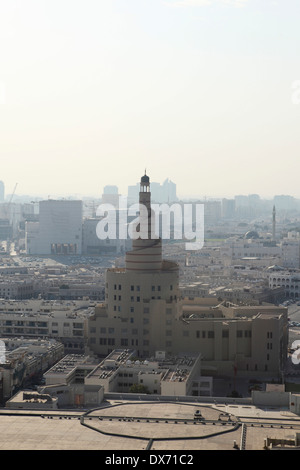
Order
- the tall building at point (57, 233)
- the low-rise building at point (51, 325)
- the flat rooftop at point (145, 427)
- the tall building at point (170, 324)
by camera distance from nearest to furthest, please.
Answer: the flat rooftop at point (145, 427) < the tall building at point (170, 324) < the low-rise building at point (51, 325) < the tall building at point (57, 233)

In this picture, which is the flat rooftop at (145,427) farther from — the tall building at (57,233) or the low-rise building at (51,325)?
the tall building at (57,233)

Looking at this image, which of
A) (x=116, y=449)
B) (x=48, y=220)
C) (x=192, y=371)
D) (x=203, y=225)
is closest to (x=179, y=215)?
(x=203, y=225)

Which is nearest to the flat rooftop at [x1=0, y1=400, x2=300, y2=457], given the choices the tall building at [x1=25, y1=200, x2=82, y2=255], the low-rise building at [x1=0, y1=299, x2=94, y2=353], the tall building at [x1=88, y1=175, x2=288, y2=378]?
the tall building at [x1=88, y1=175, x2=288, y2=378]

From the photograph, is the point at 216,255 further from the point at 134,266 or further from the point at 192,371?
the point at 192,371

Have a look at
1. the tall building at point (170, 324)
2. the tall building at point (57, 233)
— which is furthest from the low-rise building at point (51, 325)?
the tall building at point (57, 233)

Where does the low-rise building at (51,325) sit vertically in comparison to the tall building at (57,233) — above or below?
below

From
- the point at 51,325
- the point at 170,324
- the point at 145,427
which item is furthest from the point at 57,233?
the point at 145,427

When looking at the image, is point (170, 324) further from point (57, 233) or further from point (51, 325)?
point (57, 233)
